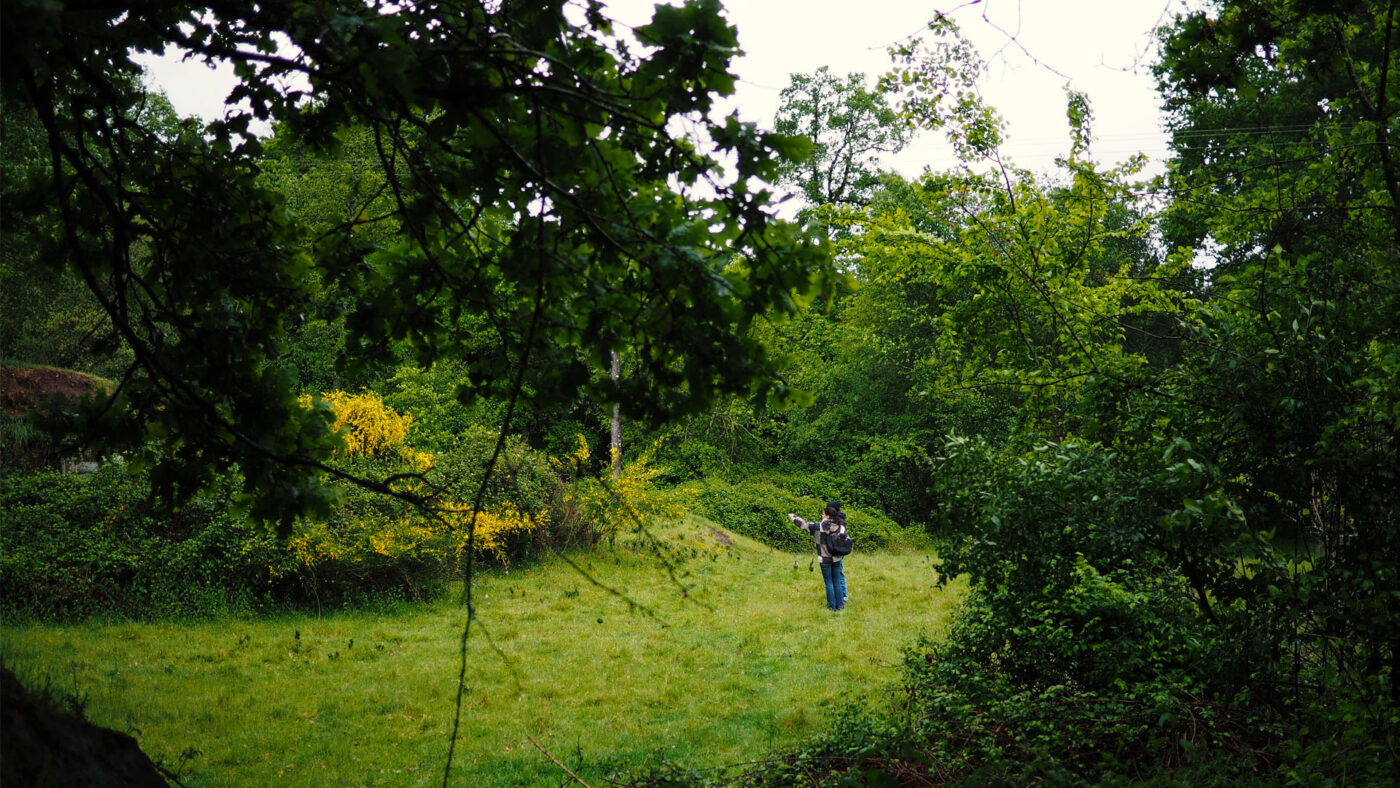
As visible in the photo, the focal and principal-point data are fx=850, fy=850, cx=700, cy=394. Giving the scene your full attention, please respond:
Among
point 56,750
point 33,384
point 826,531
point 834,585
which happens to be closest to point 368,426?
point 33,384

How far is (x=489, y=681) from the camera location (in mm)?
8641

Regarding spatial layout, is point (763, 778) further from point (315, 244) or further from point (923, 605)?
point (923, 605)

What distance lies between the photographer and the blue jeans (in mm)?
12227

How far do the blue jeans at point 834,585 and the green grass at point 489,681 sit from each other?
27cm

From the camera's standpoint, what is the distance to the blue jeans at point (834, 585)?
12.2m

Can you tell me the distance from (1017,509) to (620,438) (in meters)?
20.6

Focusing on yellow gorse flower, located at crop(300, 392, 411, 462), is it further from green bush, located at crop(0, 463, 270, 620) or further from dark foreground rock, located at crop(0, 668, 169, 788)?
dark foreground rock, located at crop(0, 668, 169, 788)

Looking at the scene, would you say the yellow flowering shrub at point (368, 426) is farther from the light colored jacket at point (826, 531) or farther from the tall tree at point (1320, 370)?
the tall tree at point (1320, 370)

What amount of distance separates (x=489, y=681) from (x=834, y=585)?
5479mm

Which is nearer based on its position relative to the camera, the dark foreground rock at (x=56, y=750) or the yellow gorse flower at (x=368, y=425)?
the dark foreground rock at (x=56, y=750)

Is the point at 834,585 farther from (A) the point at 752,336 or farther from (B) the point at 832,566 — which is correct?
(A) the point at 752,336

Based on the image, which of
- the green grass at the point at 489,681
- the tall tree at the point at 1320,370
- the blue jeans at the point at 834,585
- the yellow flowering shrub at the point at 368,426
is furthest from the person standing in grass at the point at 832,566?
the tall tree at the point at 1320,370

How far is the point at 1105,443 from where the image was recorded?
5871 mm

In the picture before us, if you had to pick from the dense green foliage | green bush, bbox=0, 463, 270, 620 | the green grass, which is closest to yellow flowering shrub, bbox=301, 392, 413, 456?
green bush, bbox=0, 463, 270, 620
